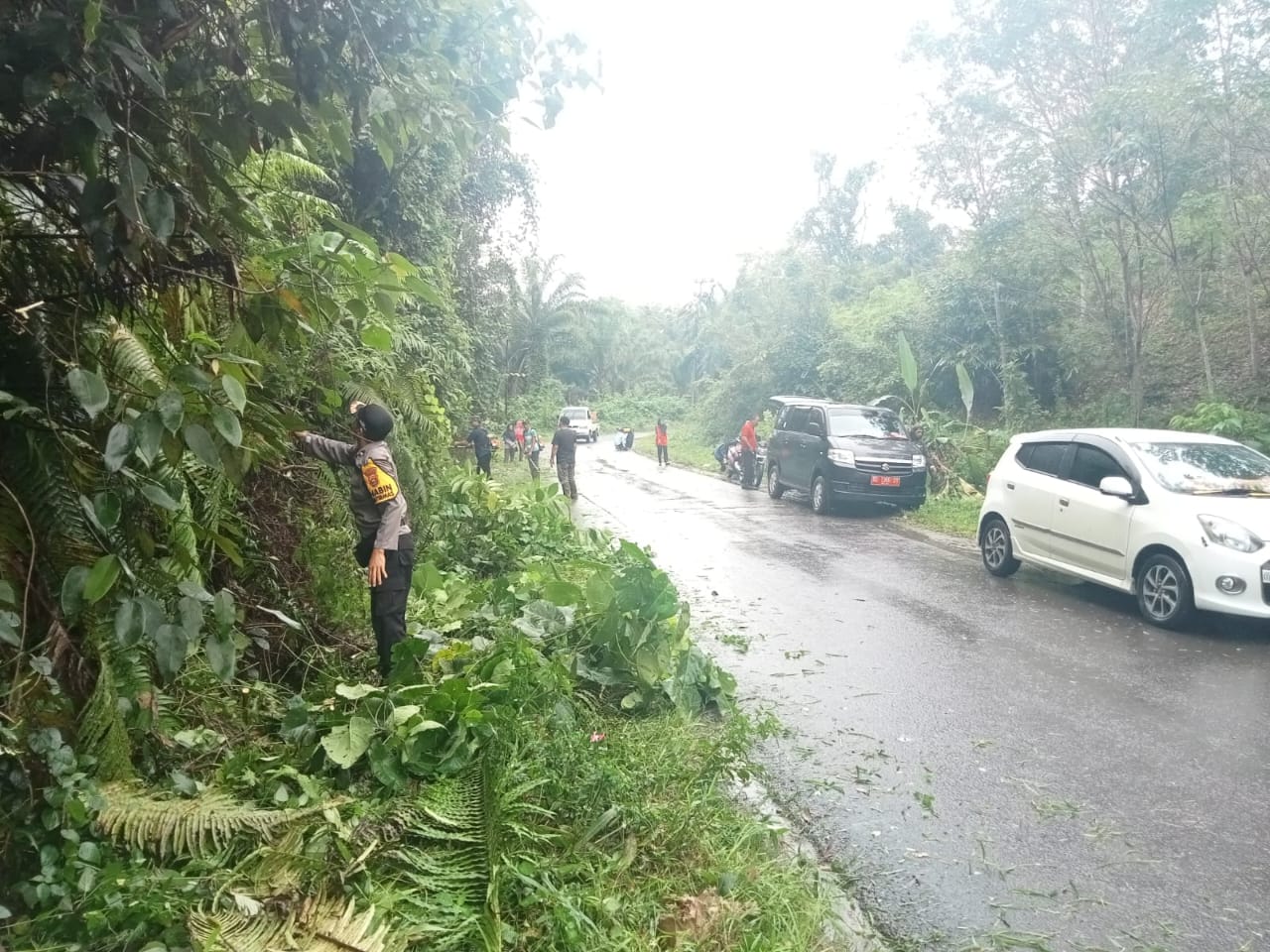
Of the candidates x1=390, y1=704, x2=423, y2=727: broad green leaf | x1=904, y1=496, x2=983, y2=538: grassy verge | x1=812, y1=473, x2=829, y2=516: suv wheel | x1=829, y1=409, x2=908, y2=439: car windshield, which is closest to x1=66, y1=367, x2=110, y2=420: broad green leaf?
x1=390, y1=704, x2=423, y2=727: broad green leaf

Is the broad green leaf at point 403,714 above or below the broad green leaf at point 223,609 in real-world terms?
below

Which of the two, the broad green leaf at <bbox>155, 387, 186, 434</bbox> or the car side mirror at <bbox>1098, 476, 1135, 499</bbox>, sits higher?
the broad green leaf at <bbox>155, 387, 186, 434</bbox>

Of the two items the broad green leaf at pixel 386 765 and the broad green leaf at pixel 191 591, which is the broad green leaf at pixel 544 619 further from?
the broad green leaf at pixel 191 591

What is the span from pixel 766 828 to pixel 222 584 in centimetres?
280

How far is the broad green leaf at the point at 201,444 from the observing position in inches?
77.0

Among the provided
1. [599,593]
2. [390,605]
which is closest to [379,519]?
[390,605]

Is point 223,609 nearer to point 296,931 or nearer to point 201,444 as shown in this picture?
point 201,444

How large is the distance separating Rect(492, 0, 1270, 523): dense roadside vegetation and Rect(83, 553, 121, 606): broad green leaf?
13720 millimetres

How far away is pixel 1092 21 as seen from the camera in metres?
14.9

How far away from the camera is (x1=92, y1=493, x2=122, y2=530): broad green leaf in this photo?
1984 mm

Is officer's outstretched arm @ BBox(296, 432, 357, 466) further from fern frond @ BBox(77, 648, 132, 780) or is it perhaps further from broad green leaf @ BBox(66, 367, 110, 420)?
broad green leaf @ BBox(66, 367, 110, 420)

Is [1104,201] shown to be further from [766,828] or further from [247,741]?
[247,741]

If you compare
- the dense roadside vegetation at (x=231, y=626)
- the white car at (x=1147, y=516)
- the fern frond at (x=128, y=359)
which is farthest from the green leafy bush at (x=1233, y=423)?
the fern frond at (x=128, y=359)

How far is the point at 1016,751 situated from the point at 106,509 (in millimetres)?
4328
